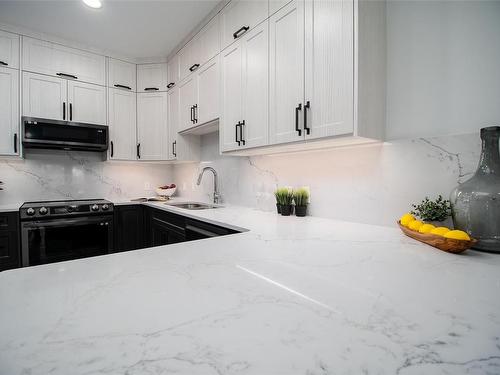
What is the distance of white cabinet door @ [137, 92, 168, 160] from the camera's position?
3.20 metres

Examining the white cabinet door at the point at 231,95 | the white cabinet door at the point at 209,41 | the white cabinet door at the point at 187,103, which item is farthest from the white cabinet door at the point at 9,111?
the white cabinet door at the point at 231,95

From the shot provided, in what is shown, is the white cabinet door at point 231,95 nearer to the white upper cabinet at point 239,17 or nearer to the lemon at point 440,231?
the white upper cabinet at point 239,17

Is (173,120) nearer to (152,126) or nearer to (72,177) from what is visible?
(152,126)

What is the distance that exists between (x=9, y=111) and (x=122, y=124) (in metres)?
1.00

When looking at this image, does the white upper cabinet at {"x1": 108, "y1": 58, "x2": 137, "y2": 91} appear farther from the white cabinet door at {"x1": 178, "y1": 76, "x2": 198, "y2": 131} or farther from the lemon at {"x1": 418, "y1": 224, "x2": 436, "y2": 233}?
the lemon at {"x1": 418, "y1": 224, "x2": 436, "y2": 233}

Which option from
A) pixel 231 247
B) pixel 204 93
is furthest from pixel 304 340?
pixel 204 93

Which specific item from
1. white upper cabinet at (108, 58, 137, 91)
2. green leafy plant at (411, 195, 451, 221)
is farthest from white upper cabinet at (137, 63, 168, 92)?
green leafy plant at (411, 195, 451, 221)

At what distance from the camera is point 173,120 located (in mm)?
3090

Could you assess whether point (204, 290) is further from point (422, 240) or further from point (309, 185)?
point (309, 185)

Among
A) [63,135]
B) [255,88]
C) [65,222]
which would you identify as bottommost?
[65,222]

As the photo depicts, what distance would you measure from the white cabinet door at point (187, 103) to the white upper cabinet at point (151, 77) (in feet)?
1.65

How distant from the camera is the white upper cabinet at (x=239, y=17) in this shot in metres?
1.75

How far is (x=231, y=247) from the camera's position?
3.29ft

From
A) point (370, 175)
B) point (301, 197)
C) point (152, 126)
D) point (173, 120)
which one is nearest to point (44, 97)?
point (152, 126)
